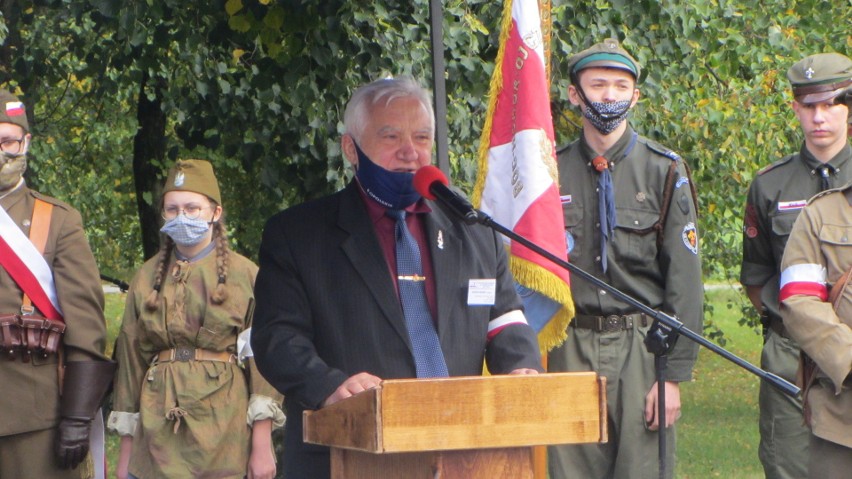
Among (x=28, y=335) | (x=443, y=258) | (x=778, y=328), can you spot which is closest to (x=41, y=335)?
(x=28, y=335)

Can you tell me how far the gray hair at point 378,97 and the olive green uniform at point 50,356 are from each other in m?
1.73

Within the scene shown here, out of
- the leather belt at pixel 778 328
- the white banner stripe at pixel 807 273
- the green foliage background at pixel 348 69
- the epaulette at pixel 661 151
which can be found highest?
the green foliage background at pixel 348 69

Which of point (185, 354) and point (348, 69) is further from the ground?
point (348, 69)

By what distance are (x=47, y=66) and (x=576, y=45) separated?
12.8ft

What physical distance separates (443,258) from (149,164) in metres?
9.28

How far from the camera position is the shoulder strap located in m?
5.33

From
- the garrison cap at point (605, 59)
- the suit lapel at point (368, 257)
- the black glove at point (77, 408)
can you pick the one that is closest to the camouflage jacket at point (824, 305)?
the garrison cap at point (605, 59)

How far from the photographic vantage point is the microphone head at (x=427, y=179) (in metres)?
3.80

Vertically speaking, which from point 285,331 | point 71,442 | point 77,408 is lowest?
point 71,442

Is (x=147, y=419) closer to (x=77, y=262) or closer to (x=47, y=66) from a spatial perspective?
(x=77, y=262)

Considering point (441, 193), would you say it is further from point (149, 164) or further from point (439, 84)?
point (149, 164)

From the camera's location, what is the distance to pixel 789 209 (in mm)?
6066

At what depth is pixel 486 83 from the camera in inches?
303

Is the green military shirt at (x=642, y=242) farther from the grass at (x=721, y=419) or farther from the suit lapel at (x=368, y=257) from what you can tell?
the grass at (x=721, y=419)
